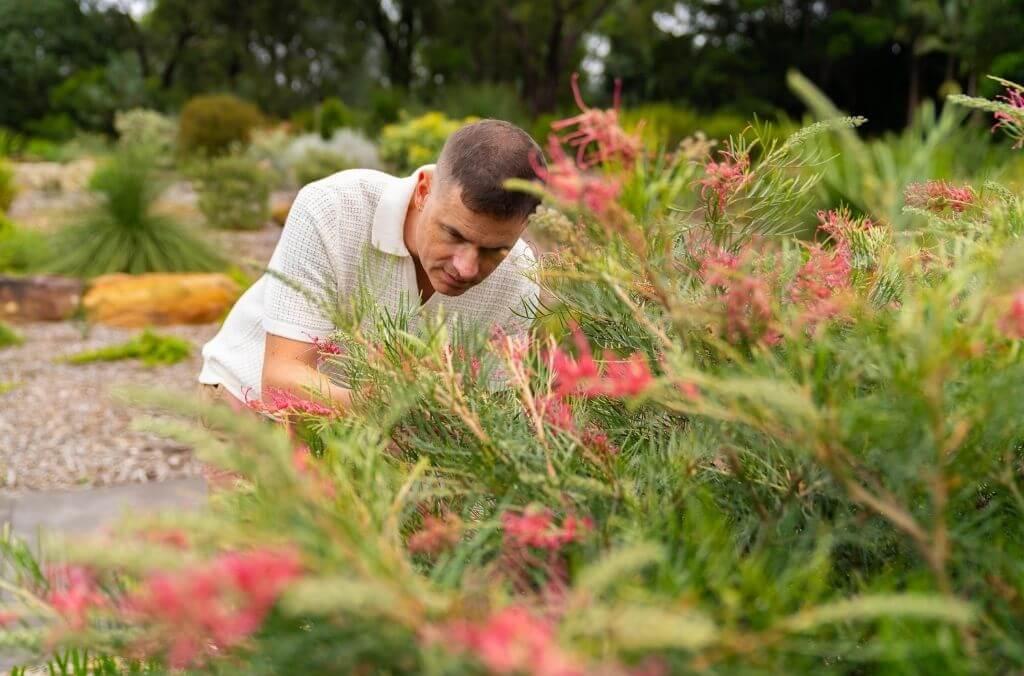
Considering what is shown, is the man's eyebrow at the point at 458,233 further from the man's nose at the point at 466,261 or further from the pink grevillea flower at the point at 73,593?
the pink grevillea flower at the point at 73,593

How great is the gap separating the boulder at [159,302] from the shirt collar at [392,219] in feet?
19.5

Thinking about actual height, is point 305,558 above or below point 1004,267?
below

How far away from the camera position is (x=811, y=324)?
0.83 meters

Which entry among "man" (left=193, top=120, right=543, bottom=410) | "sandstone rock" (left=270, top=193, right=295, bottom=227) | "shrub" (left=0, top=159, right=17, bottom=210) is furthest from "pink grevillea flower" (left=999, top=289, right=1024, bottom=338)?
"shrub" (left=0, top=159, right=17, bottom=210)

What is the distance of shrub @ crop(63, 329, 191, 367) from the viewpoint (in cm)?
645

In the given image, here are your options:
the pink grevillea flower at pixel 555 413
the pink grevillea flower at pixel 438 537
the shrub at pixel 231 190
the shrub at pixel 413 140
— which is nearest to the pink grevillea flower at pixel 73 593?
the pink grevillea flower at pixel 438 537

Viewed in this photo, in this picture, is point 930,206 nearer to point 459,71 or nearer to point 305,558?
point 305,558

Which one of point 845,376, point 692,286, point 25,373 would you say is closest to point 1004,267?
point 845,376

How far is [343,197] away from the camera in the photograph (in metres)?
2.32

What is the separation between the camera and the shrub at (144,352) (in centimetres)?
645

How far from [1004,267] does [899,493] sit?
7.3 inches

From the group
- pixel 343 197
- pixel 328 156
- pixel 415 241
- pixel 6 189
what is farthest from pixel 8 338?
pixel 328 156

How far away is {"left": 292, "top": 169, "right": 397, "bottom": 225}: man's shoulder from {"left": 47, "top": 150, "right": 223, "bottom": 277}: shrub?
726cm

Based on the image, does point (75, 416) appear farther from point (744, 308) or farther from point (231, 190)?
point (231, 190)
